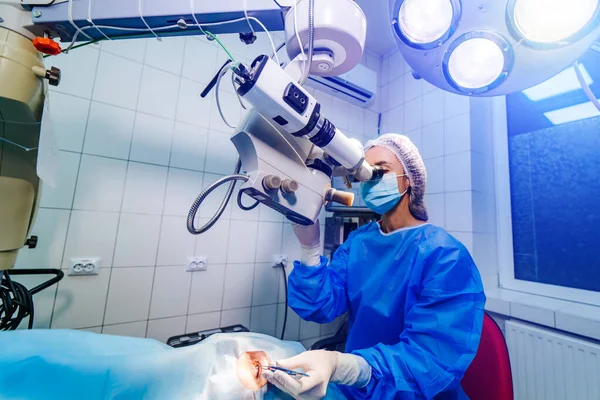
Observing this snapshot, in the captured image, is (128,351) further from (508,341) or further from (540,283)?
(540,283)

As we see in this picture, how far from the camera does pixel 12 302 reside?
0.82 m

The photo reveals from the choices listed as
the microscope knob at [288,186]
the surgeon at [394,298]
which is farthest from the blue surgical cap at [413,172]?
the microscope knob at [288,186]

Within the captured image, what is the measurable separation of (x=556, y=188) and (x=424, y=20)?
1.44m

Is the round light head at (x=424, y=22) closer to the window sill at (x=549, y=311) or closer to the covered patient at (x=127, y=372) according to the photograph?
the covered patient at (x=127, y=372)

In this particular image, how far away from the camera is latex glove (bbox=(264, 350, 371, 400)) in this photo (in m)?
0.50

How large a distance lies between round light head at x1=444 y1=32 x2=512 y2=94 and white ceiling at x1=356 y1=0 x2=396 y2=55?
3.28 feet

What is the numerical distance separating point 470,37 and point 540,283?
5.01 ft

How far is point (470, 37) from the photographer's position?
61cm

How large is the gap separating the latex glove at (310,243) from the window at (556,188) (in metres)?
1.36

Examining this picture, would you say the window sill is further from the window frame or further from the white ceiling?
the white ceiling


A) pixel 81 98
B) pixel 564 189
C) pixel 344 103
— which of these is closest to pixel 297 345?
pixel 81 98

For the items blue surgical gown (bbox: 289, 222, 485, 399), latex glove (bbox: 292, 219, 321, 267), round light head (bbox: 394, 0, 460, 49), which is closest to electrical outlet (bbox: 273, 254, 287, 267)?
blue surgical gown (bbox: 289, 222, 485, 399)

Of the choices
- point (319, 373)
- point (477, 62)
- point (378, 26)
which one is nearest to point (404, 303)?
point (319, 373)

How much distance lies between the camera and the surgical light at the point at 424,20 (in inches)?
24.5
